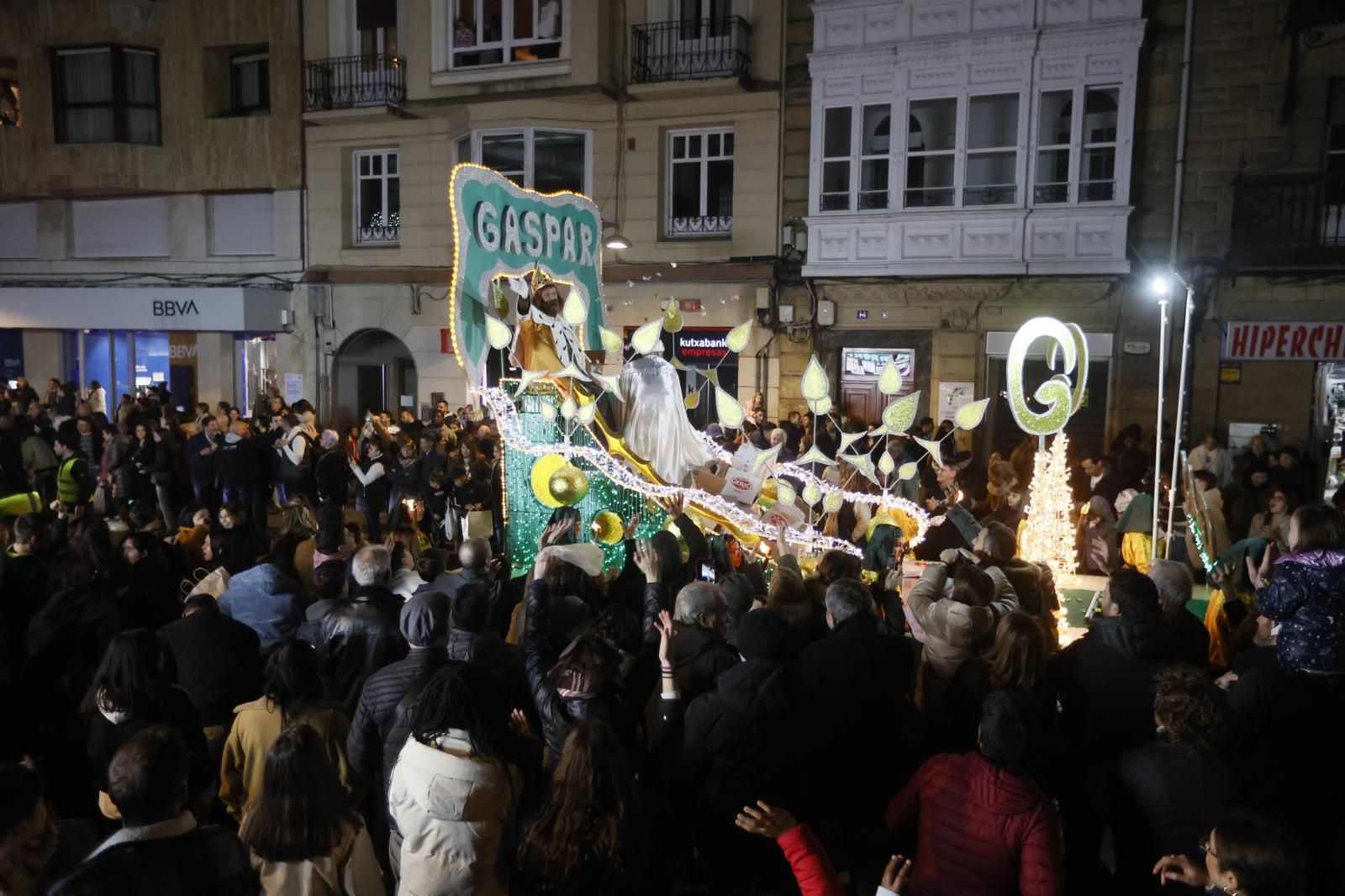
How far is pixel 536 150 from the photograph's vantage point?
16891 millimetres

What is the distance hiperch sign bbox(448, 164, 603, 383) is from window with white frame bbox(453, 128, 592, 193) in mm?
8050

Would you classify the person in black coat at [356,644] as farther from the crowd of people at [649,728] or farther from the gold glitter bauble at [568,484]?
the gold glitter bauble at [568,484]

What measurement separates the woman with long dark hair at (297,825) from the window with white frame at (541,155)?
14940mm

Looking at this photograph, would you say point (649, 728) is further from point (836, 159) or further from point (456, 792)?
point (836, 159)

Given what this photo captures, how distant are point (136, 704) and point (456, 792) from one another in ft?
4.45

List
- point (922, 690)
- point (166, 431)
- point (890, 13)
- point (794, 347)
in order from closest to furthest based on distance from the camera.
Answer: point (922, 690) < point (166, 431) < point (890, 13) < point (794, 347)

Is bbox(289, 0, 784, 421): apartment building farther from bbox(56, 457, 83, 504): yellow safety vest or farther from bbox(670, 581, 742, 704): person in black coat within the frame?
bbox(670, 581, 742, 704): person in black coat

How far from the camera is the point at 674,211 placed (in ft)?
55.3

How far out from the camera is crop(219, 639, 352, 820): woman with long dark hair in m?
3.72

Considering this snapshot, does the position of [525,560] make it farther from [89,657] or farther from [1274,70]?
[1274,70]

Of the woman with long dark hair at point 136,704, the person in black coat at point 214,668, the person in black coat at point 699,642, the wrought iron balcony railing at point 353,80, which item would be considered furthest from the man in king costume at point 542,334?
the wrought iron balcony railing at point 353,80

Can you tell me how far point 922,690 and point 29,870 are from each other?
3.38 metres

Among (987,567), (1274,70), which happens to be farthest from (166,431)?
(1274,70)

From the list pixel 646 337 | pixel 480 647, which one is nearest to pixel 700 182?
pixel 646 337
